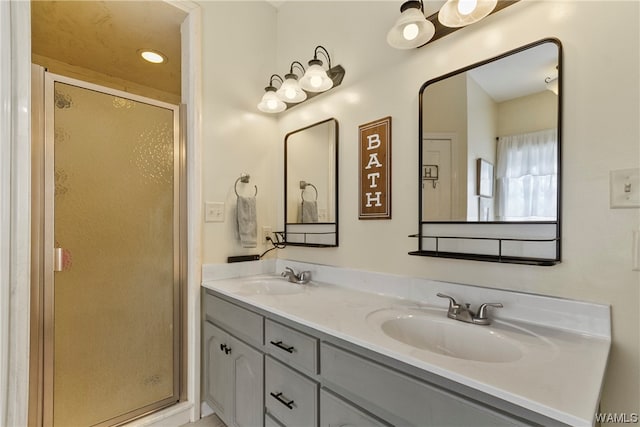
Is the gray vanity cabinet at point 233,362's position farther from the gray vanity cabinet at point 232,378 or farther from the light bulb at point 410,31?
the light bulb at point 410,31

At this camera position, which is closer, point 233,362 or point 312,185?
point 233,362

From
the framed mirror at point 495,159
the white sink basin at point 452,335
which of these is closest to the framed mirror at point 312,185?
the framed mirror at point 495,159

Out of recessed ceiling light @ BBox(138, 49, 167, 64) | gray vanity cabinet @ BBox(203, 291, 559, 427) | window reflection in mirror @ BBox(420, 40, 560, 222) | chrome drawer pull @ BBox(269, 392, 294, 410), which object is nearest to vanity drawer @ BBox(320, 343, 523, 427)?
gray vanity cabinet @ BBox(203, 291, 559, 427)

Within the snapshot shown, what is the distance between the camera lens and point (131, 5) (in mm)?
1612

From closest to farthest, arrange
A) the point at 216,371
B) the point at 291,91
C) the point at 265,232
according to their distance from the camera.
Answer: the point at 216,371 → the point at 291,91 → the point at 265,232

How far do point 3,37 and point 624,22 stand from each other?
2.20 m

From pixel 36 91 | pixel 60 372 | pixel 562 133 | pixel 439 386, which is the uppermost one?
pixel 36 91

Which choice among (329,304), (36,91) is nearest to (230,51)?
(36,91)

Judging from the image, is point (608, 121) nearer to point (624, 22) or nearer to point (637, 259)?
point (624, 22)

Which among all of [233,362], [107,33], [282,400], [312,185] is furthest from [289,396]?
[107,33]

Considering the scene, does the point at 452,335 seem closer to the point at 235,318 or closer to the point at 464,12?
the point at 235,318

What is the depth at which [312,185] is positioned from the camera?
1829 millimetres

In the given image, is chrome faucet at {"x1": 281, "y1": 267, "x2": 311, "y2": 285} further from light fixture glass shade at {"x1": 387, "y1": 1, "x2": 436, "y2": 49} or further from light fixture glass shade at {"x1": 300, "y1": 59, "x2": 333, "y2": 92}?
light fixture glass shade at {"x1": 387, "y1": 1, "x2": 436, "y2": 49}

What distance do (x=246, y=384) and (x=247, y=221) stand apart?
2.94 ft
